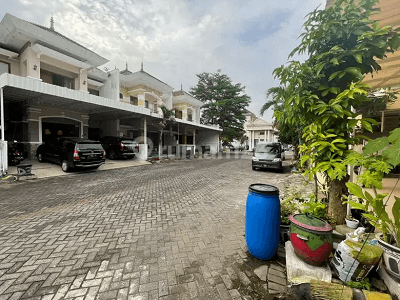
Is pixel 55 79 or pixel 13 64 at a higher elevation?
pixel 13 64

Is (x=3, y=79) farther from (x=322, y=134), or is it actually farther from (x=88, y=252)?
(x=322, y=134)

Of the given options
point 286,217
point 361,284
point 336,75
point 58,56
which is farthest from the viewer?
point 58,56

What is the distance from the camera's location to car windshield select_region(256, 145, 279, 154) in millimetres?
11111

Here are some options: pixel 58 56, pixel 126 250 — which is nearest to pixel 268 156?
pixel 126 250

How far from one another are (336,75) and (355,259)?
2410mm

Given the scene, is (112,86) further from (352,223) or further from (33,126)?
(352,223)

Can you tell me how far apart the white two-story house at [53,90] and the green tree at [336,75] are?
1097cm

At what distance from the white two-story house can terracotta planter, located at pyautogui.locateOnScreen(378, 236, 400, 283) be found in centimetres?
1207

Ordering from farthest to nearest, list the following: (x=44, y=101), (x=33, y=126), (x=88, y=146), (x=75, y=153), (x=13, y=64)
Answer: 1. (x=33, y=126)
2. (x=13, y=64)
3. (x=44, y=101)
4. (x=88, y=146)
5. (x=75, y=153)

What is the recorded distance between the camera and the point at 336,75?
2492mm

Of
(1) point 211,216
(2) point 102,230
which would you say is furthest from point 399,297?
(2) point 102,230

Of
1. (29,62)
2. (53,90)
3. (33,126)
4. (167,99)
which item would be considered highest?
(167,99)

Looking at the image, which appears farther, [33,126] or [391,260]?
[33,126]

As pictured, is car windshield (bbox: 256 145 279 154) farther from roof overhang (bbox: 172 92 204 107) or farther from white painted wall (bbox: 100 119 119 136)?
roof overhang (bbox: 172 92 204 107)
